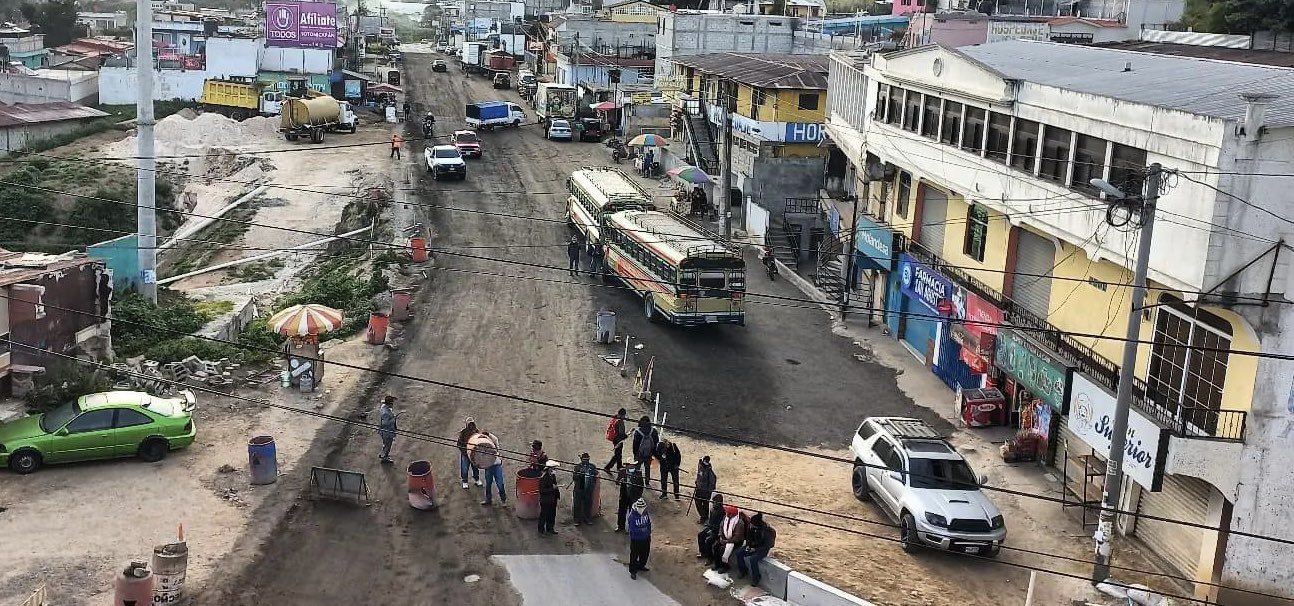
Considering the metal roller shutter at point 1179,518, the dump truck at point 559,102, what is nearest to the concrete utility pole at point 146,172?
the metal roller shutter at point 1179,518

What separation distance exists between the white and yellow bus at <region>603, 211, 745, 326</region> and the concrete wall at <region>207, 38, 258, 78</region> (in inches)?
2137

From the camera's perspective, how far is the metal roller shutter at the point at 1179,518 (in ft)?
63.2

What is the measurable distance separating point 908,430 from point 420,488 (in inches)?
369

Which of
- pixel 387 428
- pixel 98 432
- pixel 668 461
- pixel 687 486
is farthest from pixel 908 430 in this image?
pixel 98 432

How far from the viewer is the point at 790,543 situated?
66.3ft

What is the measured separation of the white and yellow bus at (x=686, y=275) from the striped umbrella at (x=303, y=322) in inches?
361

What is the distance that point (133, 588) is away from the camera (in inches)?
639

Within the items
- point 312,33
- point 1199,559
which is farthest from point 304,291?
point 312,33

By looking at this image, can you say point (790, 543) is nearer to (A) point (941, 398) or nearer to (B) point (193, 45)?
(A) point (941, 398)

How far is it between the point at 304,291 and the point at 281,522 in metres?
17.7

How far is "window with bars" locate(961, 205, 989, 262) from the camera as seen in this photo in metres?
28.5

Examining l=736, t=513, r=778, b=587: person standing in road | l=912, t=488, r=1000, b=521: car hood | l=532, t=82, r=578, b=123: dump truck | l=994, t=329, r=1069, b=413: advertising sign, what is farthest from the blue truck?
l=736, t=513, r=778, b=587: person standing in road

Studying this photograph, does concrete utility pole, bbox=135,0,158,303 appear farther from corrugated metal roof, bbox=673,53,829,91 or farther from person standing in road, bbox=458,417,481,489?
corrugated metal roof, bbox=673,53,829,91

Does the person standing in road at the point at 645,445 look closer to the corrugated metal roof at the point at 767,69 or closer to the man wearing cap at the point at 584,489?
the man wearing cap at the point at 584,489
